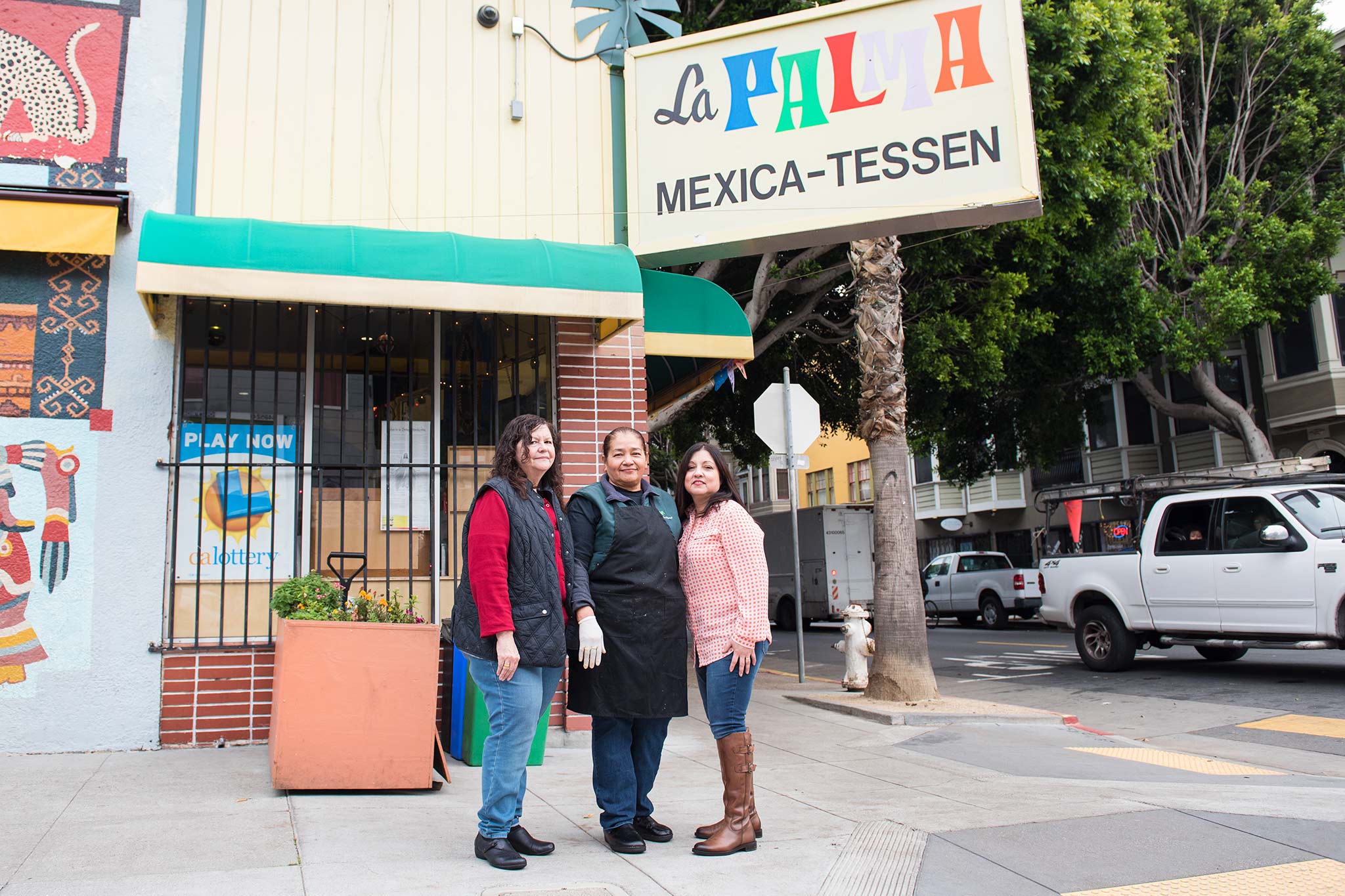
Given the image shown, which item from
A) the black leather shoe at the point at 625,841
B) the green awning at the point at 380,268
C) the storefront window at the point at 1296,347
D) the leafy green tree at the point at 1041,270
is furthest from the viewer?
the storefront window at the point at 1296,347

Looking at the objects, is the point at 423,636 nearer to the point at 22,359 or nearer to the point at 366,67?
the point at 22,359

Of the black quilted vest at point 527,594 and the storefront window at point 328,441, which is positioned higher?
the storefront window at point 328,441

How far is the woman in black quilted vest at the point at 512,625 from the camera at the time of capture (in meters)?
3.87

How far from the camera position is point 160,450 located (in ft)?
20.9

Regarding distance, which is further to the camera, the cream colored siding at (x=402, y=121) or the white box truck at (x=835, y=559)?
the white box truck at (x=835, y=559)

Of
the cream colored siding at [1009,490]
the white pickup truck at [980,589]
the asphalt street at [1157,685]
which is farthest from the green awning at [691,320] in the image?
the cream colored siding at [1009,490]

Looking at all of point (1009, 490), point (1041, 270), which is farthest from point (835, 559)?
point (1009, 490)

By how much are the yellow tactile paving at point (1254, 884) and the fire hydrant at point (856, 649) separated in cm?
605

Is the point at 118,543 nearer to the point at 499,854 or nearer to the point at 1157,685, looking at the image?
the point at 499,854

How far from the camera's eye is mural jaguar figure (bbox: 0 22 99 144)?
20.8 feet

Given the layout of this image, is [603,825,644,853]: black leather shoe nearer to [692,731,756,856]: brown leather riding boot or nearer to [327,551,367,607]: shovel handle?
[692,731,756,856]: brown leather riding boot

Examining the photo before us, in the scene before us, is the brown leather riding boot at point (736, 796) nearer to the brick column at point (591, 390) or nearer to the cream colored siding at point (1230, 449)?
the brick column at point (591, 390)

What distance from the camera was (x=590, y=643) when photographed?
3.96 meters

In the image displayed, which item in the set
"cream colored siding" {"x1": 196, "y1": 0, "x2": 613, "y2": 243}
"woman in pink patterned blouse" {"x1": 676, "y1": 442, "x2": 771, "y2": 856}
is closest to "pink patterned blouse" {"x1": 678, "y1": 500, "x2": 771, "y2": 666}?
"woman in pink patterned blouse" {"x1": 676, "y1": 442, "x2": 771, "y2": 856}
